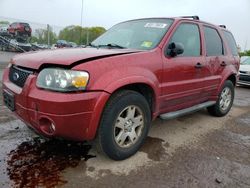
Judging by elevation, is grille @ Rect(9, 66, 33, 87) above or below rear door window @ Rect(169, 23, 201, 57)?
below

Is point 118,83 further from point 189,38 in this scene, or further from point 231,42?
point 231,42

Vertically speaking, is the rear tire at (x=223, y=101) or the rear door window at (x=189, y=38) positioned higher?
the rear door window at (x=189, y=38)

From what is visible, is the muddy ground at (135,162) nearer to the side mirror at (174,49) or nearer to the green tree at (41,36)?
Answer: the side mirror at (174,49)

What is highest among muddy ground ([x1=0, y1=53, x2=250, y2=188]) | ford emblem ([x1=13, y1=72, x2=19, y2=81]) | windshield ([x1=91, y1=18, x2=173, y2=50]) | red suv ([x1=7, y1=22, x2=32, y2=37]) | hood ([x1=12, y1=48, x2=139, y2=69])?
red suv ([x1=7, y1=22, x2=32, y2=37])

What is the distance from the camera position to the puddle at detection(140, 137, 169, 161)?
3.49 metres

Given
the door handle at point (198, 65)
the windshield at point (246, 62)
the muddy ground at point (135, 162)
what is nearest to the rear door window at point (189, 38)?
the door handle at point (198, 65)

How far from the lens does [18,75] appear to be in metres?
3.21

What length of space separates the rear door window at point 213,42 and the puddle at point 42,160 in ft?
8.96

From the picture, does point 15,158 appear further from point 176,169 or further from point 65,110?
point 176,169

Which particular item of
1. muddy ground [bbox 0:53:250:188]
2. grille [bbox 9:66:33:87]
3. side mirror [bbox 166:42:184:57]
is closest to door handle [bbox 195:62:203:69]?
side mirror [bbox 166:42:184:57]

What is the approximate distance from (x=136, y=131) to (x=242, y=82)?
8.80 meters

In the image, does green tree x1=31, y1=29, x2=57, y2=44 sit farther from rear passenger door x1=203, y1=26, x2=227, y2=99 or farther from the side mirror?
the side mirror

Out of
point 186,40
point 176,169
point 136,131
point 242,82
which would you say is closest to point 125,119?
point 136,131

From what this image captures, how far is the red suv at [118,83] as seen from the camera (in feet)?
8.95
